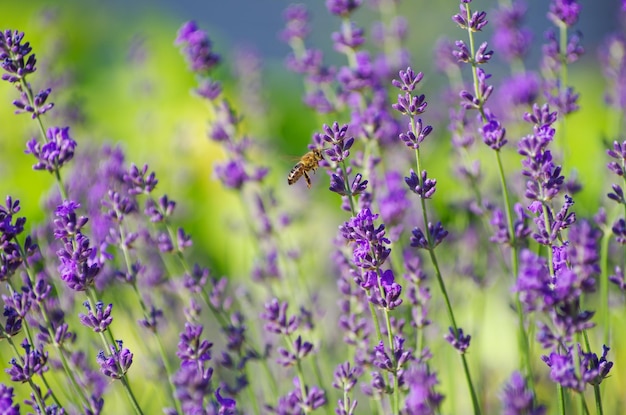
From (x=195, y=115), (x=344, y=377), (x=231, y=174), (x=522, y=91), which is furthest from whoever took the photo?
(x=195, y=115)

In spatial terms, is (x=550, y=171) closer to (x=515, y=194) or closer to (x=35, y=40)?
(x=515, y=194)

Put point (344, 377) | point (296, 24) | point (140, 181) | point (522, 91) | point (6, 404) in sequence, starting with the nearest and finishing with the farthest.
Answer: point (6, 404), point (344, 377), point (140, 181), point (522, 91), point (296, 24)

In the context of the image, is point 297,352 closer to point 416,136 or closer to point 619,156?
point 416,136

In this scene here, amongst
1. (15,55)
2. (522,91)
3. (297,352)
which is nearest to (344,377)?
(297,352)

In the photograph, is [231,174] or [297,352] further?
[231,174]

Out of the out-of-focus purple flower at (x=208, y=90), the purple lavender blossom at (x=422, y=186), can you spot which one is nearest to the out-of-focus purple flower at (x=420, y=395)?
the purple lavender blossom at (x=422, y=186)

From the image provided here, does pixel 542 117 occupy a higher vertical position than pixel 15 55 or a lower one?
lower

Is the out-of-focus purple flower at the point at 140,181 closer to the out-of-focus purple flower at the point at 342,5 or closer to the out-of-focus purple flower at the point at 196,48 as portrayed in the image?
the out-of-focus purple flower at the point at 196,48

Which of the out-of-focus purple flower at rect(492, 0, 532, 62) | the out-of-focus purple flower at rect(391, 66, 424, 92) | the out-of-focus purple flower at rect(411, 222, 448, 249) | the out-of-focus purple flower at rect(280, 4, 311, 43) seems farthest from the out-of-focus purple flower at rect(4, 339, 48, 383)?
the out-of-focus purple flower at rect(492, 0, 532, 62)
